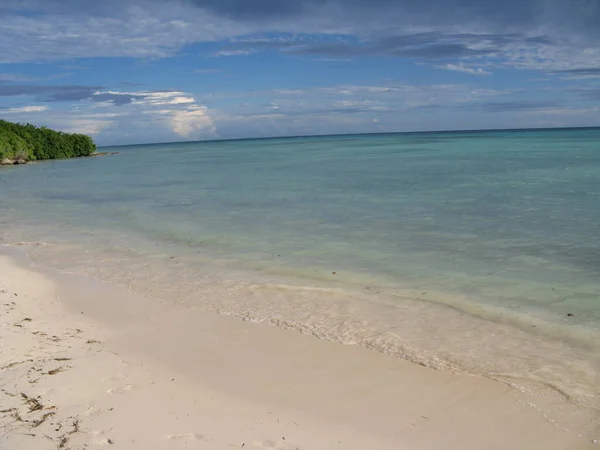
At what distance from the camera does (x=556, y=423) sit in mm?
4484

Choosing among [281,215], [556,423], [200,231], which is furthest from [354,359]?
[281,215]

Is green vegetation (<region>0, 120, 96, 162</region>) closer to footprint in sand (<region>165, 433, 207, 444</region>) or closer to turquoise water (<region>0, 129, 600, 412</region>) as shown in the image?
turquoise water (<region>0, 129, 600, 412</region>)

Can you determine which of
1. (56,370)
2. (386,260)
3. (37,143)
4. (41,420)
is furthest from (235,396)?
(37,143)

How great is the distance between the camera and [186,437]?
410 cm

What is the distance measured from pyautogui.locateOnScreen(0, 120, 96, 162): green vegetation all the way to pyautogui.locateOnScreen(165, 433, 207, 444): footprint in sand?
6376 centimetres

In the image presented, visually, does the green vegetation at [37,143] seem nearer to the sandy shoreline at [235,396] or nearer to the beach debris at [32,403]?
the sandy shoreline at [235,396]

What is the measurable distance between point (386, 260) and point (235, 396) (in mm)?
5885

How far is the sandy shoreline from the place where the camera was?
416cm

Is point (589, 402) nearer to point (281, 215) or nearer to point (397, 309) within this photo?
point (397, 309)

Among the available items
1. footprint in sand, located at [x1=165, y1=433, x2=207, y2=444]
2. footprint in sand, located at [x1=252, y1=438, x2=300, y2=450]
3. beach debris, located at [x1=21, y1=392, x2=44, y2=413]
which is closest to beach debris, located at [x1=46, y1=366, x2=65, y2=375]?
beach debris, located at [x1=21, y1=392, x2=44, y2=413]

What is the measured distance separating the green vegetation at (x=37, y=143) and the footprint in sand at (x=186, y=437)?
63.8m

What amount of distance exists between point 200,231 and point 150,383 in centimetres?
917

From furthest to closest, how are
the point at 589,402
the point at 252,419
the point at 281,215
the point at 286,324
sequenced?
the point at 281,215, the point at 286,324, the point at 589,402, the point at 252,419

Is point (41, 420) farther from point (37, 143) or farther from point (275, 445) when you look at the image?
point (37, 143)
